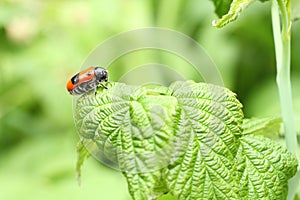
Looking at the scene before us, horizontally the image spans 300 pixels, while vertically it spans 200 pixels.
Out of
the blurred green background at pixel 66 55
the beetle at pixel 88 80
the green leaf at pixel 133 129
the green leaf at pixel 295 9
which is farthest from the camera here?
the blurred green background at pixel 66 55

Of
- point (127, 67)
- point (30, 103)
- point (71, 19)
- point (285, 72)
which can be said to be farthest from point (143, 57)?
point (285, 72)

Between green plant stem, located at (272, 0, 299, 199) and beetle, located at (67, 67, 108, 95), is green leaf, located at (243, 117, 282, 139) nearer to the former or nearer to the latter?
green plant stem, located at (272, 0, 299, 199)

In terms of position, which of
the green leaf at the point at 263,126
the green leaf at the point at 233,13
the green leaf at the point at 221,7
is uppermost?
the green leaf at the point at 221,7

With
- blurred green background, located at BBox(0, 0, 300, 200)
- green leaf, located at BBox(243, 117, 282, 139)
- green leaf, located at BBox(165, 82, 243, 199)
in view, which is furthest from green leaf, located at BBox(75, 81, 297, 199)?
blurred green background, located at BBox(0, 0, 300, 200)

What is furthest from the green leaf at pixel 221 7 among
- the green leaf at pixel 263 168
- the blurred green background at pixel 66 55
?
the blurred green background at pixel 66 55

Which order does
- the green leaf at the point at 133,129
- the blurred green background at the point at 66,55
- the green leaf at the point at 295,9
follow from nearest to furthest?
the green leaf at the point at 133,129 → the green leaf at the point at 295,9 → the blurred green background at the point at 66,55

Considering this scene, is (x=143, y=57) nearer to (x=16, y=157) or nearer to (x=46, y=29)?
(x=46, y=29)

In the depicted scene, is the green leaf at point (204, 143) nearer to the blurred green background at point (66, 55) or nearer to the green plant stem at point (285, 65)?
the green plant stem at point (285, 65)
